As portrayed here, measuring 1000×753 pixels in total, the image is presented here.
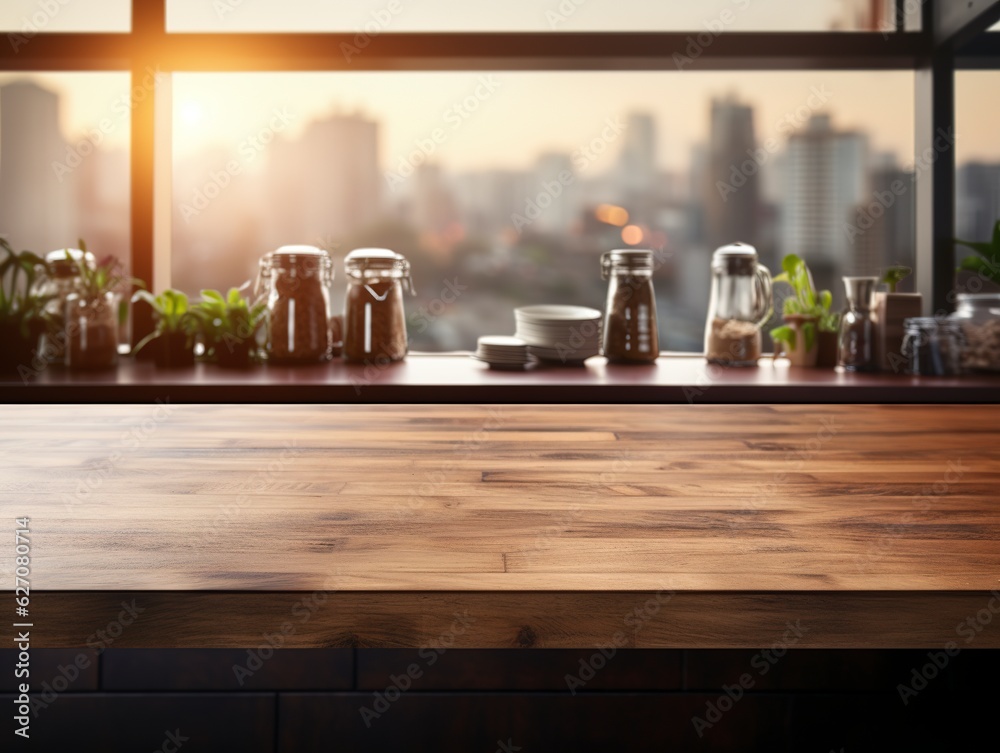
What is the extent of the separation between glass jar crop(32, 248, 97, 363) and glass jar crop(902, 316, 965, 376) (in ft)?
5.43

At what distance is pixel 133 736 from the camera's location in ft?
2.64

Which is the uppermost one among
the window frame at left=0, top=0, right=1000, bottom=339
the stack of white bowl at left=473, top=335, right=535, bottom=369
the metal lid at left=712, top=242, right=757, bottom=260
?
the window frame at left=0, top=0, right=1000, bottom=339

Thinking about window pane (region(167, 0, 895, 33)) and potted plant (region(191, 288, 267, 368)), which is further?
window pane (region(167, 0, 895, 33))

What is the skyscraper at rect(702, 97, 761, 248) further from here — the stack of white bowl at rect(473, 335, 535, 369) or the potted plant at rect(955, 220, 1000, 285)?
the stack of white bowl at rect(473, 335, 535, 369)

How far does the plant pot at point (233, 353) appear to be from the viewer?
173cm

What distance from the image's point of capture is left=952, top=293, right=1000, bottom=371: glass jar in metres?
1.68

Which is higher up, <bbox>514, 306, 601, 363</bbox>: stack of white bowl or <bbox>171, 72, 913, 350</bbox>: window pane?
<bbox>171, 72, 913, 350</bbox>: window pane

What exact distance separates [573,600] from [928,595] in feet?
0.73

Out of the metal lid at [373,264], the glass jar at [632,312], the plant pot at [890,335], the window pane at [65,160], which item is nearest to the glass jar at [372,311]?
the metal lid at [373,264]

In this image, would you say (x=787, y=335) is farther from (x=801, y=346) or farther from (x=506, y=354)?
(x=506, y=354)

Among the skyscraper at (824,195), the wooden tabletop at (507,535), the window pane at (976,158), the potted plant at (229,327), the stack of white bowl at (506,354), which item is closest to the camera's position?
the wooden tabletop at (507,535)

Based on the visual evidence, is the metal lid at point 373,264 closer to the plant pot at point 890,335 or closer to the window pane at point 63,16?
the window pane at point 63,16

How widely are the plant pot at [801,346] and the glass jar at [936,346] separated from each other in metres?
0.18

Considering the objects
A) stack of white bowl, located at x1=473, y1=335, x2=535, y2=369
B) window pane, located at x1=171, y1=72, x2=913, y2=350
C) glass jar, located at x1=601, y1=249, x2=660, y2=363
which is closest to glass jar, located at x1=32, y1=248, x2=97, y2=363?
window pane, located at x1=171, y1=72, x2=913, y2=350
